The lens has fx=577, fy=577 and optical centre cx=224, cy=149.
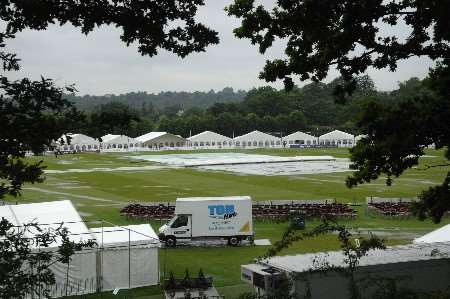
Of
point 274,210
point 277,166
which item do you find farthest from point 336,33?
point 277,166

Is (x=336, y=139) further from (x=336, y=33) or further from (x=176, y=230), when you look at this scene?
(x=336, y=33)

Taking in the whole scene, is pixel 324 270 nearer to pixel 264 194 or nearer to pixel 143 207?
pixel 143 207

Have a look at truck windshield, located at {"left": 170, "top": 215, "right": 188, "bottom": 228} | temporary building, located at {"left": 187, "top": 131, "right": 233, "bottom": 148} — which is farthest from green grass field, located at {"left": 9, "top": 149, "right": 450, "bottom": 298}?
temporary building, located at {"left": 187, "top": 131, "right": 233, "bottom": 148}

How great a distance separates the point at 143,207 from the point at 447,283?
75.3 feet

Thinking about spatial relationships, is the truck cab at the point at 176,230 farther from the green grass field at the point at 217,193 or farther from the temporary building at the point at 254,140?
the temporary building at the point at 254,140

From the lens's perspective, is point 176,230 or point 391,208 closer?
point 176,230

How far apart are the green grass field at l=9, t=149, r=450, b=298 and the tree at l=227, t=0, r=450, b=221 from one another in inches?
278

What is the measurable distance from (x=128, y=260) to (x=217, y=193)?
948 inches

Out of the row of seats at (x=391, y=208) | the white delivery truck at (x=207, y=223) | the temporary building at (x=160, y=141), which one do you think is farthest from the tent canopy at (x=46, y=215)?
the temporary building at (x=160, y=141)

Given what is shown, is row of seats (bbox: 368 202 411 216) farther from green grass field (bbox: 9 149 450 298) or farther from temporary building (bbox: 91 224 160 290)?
temporary building (bbox: 91 224 160 290)

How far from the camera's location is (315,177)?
5531 centimetres

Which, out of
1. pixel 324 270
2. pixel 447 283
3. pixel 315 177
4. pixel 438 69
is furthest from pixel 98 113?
pixel 315 177

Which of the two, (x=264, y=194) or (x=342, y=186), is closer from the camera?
(x=264, y=194)

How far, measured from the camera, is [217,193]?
42312mm
